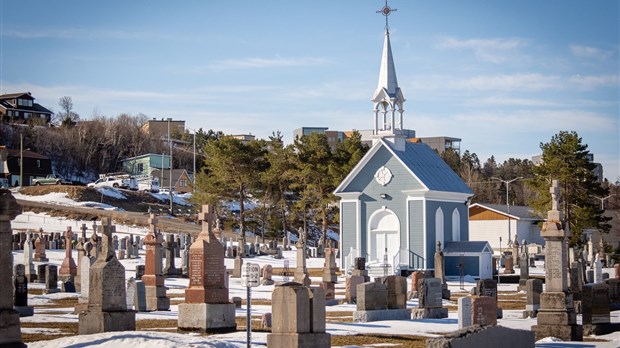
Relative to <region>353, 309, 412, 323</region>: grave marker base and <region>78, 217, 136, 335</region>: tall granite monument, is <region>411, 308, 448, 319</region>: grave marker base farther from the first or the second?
<region>78, 217, 136, 335</region>: tall granite monument

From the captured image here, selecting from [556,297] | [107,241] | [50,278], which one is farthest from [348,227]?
[107,241]

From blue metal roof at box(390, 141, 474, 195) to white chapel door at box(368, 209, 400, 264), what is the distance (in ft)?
8.28

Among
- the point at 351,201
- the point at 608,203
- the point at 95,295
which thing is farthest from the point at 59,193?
the point at 95,295

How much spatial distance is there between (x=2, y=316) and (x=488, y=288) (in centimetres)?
1658

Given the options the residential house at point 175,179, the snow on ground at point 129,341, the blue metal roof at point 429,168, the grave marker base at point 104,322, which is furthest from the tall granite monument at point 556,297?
the residential house at point 175,179

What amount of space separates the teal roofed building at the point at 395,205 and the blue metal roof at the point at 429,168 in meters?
0.07

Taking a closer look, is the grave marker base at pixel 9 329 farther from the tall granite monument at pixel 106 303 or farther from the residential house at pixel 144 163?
the residential house at pixel 144 163

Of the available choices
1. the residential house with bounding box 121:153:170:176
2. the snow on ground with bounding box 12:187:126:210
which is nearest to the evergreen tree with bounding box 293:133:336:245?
the snow on ground with bounding box 12:187:126:210

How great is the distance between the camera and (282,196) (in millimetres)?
76312

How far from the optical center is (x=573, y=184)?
2630 inches

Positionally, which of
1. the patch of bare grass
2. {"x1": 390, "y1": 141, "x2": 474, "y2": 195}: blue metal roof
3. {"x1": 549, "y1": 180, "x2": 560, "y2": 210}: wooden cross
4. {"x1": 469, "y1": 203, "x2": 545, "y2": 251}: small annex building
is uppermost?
{"x1": 390, "y1": 141, "x2": 474, "y2": 195}: blue metal roof

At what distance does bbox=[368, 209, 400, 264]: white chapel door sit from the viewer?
172 ft

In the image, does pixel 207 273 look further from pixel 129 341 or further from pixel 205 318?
pixel 129 341

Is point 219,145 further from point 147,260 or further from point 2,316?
point 2,316
